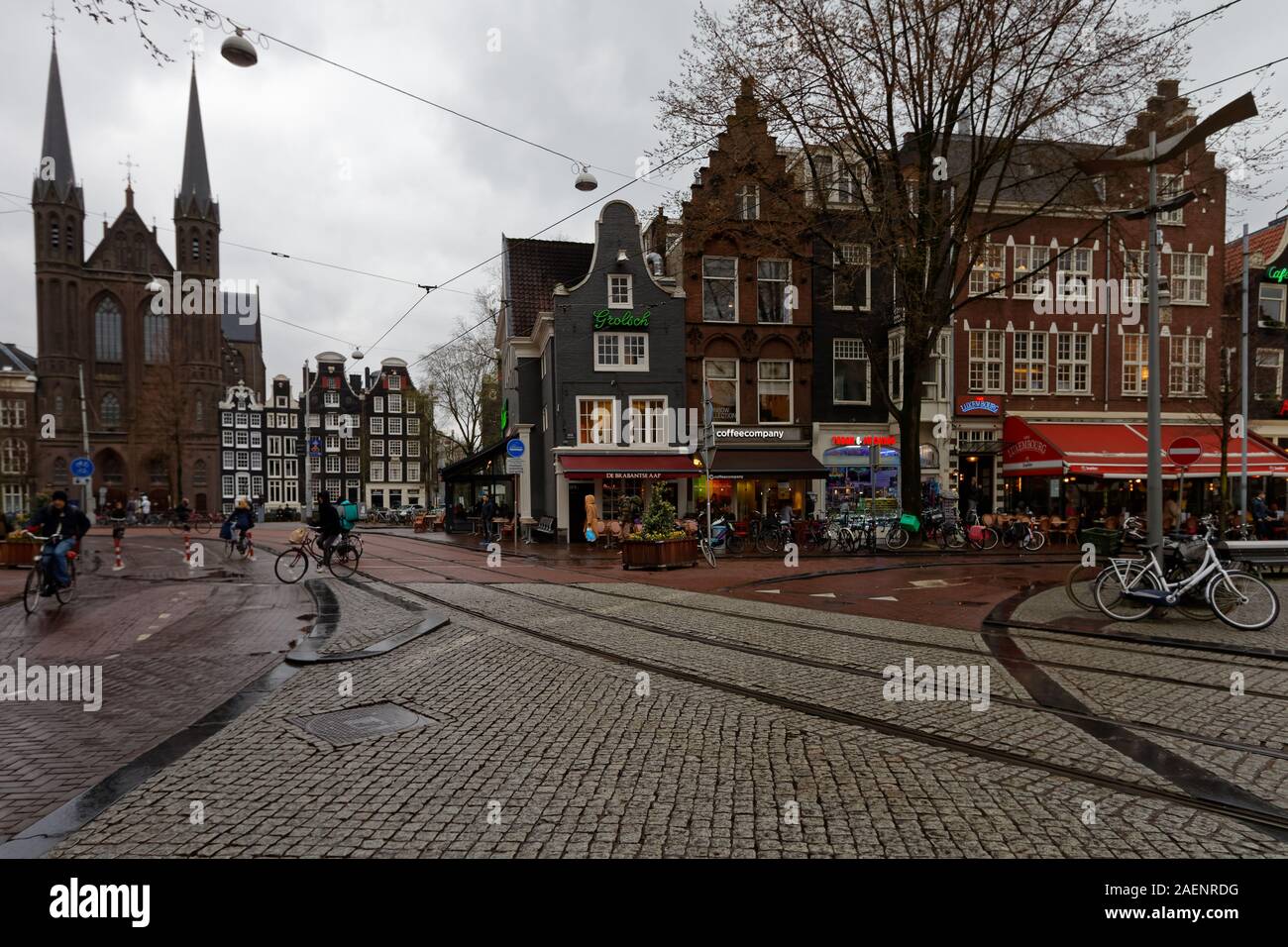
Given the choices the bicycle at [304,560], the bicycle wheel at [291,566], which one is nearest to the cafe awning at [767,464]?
the bicycle at [304,560]

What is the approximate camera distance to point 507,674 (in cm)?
672

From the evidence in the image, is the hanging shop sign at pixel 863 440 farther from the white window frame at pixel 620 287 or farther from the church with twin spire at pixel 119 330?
the church with twin spire at pixel 119 330

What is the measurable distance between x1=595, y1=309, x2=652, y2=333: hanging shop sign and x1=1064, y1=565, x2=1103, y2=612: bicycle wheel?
62.3ft

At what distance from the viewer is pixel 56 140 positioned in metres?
71.0

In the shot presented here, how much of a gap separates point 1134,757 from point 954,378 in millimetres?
26438

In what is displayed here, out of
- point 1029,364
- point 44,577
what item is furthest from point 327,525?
point 1029,364

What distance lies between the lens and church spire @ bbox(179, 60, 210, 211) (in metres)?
77.2

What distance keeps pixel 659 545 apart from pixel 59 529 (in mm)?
11193

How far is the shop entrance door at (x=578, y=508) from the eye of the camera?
27062 millimetres

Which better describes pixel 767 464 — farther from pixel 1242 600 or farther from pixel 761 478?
pixel 1242 600

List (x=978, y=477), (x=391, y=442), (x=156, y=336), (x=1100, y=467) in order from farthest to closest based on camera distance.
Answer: (x=156, y=336) < (x=391, y=442) < (x=978, y=477) < (x=1100, y=467)

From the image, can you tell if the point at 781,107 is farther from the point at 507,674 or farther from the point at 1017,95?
the point at 507,674

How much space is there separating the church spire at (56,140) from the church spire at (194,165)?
31.9 feet
